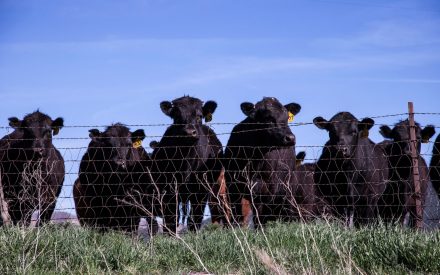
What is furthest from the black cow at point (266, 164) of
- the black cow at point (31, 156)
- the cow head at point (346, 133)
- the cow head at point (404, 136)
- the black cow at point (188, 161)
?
the black cow at point (31, 156)

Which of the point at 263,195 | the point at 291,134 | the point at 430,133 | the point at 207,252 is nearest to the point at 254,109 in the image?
the point at 291,134

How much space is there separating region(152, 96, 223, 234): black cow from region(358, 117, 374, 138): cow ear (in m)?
2.71

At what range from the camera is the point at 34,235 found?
6.89 m

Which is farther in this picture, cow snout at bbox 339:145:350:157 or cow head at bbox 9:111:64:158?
cow head at bbox 9:111:64:158

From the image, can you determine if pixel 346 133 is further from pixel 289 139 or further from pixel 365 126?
pixel 289 139

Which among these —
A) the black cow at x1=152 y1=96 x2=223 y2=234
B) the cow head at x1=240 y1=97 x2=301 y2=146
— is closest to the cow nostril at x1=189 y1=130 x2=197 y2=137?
the black cow at x1=152 y1=96 x2=223 y2=234

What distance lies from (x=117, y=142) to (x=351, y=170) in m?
4.50

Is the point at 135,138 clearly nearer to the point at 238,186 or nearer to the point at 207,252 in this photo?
the point at 238,186

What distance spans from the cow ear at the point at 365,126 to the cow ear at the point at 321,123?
637 mm

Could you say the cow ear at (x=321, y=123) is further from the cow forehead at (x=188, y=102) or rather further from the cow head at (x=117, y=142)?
the cow head at (x=117, y=142)

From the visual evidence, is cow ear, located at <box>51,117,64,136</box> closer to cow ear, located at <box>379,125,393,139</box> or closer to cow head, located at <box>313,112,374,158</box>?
cow head, located at <box>313,112,374,158</box>

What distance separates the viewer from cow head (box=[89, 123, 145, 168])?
12.4 meters

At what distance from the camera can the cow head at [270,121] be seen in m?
12.2

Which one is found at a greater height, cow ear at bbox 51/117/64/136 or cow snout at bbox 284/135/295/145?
cow ear at bbox 51/117/64/136
